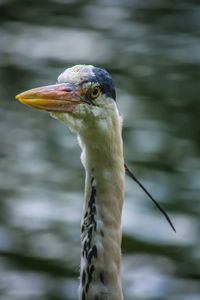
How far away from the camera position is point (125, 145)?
26.8 feet

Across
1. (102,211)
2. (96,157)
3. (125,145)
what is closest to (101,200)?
(102,211)

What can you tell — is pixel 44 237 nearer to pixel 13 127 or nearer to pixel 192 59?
pixel 13 127

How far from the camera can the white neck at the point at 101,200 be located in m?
4.07

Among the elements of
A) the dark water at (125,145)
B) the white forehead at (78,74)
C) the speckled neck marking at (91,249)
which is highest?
the dark water at (125,145)

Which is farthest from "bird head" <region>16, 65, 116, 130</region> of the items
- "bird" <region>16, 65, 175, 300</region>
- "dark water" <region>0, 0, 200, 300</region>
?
"dark water" <region>0, 0, 200, 300</region>

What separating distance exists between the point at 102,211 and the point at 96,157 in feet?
0.68

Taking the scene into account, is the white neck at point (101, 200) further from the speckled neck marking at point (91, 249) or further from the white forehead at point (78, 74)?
the white forehead at point (78, 74)

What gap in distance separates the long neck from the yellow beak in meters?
0.13

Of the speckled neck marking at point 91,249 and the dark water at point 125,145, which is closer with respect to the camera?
the speckled neck marking at point 91,249

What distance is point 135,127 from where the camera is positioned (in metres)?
8.49

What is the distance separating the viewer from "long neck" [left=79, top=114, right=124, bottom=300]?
4.07 metres

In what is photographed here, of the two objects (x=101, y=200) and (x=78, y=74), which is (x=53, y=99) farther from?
(x=101, y=200)

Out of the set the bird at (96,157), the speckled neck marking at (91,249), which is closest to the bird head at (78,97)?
the bird at (96,157)

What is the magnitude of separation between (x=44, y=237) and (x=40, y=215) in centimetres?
33
